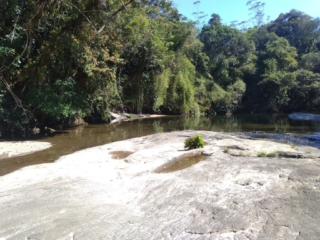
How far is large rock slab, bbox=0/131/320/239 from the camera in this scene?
4.04 meters

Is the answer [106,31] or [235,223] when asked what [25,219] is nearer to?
[235,223]

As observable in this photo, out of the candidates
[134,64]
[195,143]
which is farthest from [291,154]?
[134,64]

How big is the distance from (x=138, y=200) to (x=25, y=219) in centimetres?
192

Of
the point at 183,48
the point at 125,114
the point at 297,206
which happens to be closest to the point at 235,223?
the point at 297,206

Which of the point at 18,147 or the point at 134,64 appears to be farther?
the point at 134,64

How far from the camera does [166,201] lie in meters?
5.14

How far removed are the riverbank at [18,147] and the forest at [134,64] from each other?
1552 mm

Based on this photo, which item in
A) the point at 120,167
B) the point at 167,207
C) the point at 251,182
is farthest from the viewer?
the point at 120,167

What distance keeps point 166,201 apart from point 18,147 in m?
8.64

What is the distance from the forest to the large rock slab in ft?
19.0

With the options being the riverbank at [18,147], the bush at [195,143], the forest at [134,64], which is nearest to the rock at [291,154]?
the bush at [195,143]

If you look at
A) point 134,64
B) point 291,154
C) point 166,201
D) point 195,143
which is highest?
point 134,64

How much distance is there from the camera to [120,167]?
8.06 m

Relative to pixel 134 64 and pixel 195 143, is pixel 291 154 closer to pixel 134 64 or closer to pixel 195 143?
pixel 195 143
